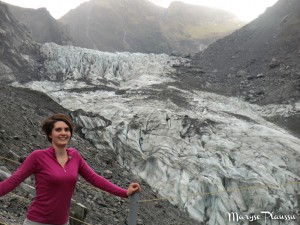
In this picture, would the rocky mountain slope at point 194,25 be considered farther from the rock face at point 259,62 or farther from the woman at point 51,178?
the woman at point 51,178

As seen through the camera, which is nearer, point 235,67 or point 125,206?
point 125,206

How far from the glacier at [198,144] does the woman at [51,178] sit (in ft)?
34.8

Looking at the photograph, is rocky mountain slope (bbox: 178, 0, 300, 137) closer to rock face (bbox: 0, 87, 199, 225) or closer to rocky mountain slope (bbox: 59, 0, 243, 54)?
rock face (bbox: 0, 87, 199, 225)

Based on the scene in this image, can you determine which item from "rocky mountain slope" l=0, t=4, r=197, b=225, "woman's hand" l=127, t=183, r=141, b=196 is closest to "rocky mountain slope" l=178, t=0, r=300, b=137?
"rocky mountain slope" l=0, t=4, r=197, b=225

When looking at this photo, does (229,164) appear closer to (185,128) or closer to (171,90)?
(185,128)

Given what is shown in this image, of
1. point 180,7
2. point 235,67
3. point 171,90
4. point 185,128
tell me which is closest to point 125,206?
point 185,128

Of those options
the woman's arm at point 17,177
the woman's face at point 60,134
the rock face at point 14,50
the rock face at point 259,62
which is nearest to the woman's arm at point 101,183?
the woman's face at point 60,134

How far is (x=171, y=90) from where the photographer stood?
2708cm

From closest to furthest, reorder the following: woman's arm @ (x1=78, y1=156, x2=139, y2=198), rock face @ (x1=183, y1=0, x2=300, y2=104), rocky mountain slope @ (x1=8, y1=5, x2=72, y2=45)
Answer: woman's arm @ (x1=78, y1=156, x2=139, y2=198), rock face @ (x1=183, y1=0, x2=300, y2=104), rocky mountain slope @ (x1=8, y1=5, x2=72, y2=45)

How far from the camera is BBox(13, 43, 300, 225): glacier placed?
46.4 feet

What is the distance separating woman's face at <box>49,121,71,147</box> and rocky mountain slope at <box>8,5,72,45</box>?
56250mm

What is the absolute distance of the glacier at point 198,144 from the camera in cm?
1413

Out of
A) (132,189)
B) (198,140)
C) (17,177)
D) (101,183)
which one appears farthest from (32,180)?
(198,140)

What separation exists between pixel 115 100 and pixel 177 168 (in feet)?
29.7
